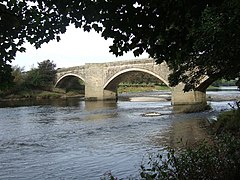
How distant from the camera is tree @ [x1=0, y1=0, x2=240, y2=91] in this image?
366 centimetres

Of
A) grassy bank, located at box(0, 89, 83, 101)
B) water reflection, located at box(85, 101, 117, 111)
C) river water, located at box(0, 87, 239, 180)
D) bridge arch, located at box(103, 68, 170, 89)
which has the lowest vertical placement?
river water, located at box(0, 87, 239, 180)

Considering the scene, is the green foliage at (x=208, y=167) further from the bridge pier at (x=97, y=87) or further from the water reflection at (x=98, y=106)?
the bridge pier at (x=97, y=87)

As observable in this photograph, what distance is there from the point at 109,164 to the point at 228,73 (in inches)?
187

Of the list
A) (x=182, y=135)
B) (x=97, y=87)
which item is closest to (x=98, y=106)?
(x=97, y=87)

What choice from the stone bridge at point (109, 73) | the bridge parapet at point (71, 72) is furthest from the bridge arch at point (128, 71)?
the bridge parapet at point (71, 72)

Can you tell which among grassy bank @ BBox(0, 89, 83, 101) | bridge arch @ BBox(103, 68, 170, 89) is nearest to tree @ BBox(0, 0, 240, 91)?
bridge arch @ BBox(103, 68, 170, 89)

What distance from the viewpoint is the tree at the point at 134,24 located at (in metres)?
3.66

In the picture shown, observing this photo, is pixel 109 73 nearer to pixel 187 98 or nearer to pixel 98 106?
pixel 98 106

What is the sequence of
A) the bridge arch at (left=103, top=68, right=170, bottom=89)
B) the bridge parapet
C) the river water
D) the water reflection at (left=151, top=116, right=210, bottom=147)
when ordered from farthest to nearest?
the bridge parapet < the bridge arch at (left=103, top=68, right=170, bottom=89) < the water reflection at (left=151, top=116, right=210, bottom=147) < the river water

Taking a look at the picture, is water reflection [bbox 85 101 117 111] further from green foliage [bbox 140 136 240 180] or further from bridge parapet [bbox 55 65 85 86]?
green foliage [bbox 140 136 240 180]

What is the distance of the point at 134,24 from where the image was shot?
411cm

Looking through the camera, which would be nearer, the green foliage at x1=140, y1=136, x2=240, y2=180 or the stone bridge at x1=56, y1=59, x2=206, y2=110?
the green foliage at x1=140, y1=136, x2=240, y2=180

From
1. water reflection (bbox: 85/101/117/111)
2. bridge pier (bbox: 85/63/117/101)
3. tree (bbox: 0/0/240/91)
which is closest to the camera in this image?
tree (bbox: 0/0/240/91)

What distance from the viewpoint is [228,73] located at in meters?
6.91
